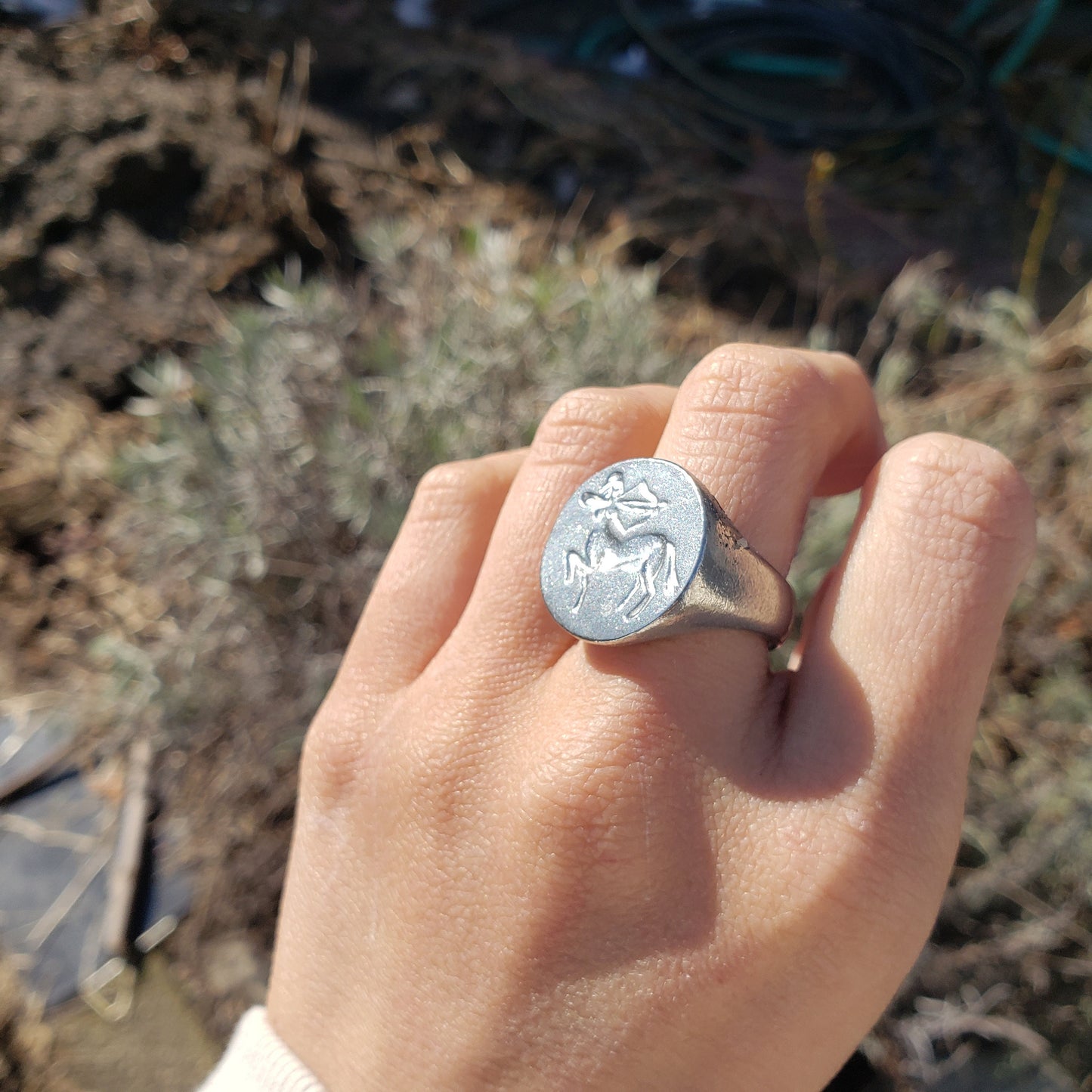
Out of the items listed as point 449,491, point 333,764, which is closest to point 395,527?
point 449,491

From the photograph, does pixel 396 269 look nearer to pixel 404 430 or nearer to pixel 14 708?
pixel 404 430

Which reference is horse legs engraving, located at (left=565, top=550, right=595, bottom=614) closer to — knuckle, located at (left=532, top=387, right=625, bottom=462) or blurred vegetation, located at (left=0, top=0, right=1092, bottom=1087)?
knuckle, located at (left=532, top=387, right=625, bottom=462)

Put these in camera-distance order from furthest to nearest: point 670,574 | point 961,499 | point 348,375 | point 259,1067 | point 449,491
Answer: point 348,375, point 449,491, point 259,1067, point 961,499, point 670,574

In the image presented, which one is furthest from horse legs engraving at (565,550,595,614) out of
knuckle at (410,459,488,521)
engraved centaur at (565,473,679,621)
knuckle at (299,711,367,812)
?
knuckle at (299,711,367,812)

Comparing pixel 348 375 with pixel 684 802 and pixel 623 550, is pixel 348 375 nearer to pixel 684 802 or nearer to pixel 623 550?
pixel 623 550

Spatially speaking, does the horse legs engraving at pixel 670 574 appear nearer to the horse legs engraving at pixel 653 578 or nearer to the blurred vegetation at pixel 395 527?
the horse legs engraving at pixel 653 578

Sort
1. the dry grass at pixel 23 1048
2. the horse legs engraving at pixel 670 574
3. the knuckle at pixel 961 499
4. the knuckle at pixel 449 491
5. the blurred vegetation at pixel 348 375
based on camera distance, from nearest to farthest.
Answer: the horse legs engraving at pixel 670 574, the knuckle at pixel 961 499, the knuckle at pixel 449 491, the dry grass at pixel 23 1048, the blurred vegetation at pixel 348 375

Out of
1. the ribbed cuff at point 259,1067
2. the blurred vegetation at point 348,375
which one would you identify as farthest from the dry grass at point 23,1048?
the ribbed cuff at point 259,1067

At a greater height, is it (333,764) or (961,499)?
(961,499)
